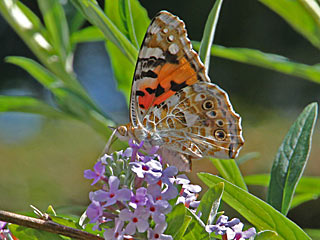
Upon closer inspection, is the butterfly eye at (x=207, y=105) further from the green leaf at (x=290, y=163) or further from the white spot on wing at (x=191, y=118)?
the green leaf at (x=290, y=163)

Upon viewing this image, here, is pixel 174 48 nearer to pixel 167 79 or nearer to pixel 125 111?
pixel 167 79

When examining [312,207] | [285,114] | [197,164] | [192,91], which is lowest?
[312,207]

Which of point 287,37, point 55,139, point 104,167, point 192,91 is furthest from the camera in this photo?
point 287,37

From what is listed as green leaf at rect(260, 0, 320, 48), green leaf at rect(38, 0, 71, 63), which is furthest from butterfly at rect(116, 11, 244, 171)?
green leaf at rect(38, 0, 71, 63)

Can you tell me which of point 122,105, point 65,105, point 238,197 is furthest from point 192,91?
point 122,105

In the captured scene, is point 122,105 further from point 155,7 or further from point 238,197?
point 238,197
